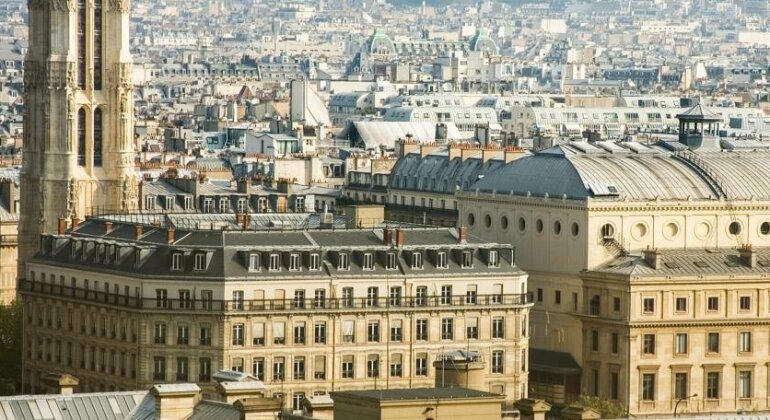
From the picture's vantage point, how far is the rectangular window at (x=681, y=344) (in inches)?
4134

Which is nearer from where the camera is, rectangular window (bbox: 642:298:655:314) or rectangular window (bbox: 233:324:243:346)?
rectangular window (bbox: 233:324:243:346)

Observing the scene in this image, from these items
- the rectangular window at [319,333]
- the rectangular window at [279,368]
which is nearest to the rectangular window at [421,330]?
the rectangular window at [319,333]

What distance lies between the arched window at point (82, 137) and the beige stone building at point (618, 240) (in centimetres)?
1661

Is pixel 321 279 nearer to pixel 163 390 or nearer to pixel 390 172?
pixel 163 390

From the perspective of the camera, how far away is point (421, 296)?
10138 cm

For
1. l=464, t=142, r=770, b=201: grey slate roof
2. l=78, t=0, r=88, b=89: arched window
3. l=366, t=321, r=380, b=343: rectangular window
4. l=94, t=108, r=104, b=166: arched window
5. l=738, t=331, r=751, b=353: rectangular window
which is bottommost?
l=738, t=331, r=751, b=353: rectangular window

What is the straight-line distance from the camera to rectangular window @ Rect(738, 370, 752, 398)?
105500 mm

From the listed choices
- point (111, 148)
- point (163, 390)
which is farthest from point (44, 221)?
point (163, 390)

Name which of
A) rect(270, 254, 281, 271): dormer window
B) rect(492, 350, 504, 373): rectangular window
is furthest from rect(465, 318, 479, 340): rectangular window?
rect(270, 254, 281, 271): dormer window

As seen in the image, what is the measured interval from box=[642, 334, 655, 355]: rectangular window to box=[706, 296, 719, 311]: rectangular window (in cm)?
206

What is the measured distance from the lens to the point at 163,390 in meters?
68.6

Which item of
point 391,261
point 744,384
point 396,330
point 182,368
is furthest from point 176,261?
point 744,384

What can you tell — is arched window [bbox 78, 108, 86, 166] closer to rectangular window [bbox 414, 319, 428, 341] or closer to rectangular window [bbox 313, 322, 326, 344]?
rectangular window [bbox 414, 319, 428, 341]

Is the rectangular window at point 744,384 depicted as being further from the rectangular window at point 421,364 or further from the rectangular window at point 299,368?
the rectangular window at point 299,368
